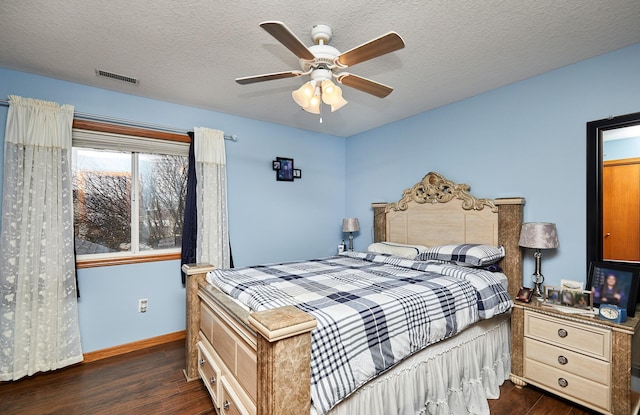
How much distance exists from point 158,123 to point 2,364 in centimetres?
243

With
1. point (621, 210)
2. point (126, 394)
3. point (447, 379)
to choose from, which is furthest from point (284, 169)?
point (621, 210)

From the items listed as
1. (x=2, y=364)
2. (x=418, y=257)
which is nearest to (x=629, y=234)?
(x=418, y=257)

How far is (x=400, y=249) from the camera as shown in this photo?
315cm

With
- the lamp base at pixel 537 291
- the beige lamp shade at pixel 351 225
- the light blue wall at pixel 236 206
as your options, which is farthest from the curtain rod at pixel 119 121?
the lamp base at pixel 537 291

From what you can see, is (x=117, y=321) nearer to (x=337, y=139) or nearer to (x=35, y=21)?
(x=35, y=21)

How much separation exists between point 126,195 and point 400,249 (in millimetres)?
2994

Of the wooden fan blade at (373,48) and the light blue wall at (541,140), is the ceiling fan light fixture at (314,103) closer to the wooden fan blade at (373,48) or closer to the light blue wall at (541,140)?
the wooden fan blade at (373,48)

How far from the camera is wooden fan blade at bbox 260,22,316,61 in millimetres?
1311

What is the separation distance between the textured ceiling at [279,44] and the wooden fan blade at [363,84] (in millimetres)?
311

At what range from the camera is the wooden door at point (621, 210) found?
205cm

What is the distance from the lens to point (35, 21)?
1801 millimetres

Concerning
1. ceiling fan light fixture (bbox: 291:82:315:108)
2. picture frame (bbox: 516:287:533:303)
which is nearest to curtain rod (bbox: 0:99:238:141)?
ceiling fan light fixture (bbox: 291:82:315:108)

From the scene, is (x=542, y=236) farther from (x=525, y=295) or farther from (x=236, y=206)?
(x=236, y=206)

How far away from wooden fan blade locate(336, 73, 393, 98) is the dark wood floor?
7.71 feet
